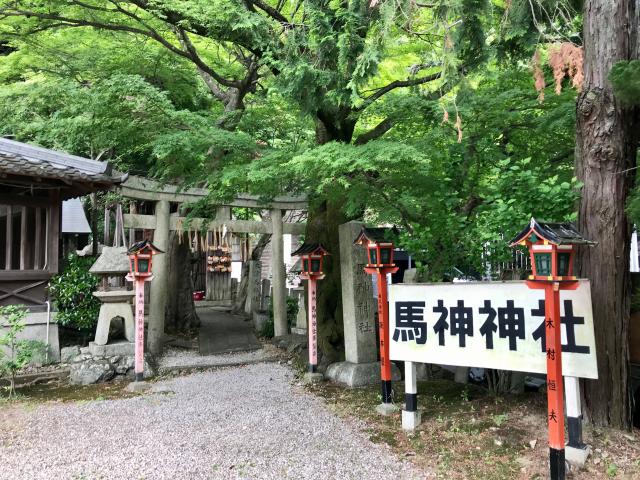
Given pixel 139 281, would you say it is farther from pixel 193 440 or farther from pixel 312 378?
pixel 193 440

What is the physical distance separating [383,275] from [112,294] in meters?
5.75

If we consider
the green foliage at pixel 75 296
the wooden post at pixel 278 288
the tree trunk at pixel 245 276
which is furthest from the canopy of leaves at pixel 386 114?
the tree trunk at pixel 245 276

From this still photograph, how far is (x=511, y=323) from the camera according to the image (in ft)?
15.4

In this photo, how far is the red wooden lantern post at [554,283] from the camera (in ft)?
12.6

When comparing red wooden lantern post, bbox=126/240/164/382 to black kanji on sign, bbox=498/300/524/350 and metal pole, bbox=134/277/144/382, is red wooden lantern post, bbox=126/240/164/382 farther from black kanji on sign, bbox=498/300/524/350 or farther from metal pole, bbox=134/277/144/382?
black kanji on sign, bbox=498/300/524/350

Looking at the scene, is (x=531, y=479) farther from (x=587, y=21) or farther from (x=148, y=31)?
(x=148, y=31)

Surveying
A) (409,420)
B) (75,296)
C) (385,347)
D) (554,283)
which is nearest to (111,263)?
(75,296)

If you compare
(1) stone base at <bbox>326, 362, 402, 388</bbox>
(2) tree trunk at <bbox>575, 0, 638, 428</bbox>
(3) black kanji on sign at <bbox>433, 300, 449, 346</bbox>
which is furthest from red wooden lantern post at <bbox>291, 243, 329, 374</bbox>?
(2) tree trunk at <bbox>575, 0, 638, 428</bbox>

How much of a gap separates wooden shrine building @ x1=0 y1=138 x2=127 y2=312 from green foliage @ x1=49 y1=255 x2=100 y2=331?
1.26 feet

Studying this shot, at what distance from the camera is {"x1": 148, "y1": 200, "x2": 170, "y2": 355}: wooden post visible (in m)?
10.5

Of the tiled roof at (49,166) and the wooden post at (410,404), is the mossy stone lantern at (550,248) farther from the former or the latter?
the tiled roof at (49,166)

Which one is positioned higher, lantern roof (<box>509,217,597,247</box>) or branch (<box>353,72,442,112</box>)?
branch (<box>353,72,442,112</box>)

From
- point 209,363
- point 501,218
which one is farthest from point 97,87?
point 501,218

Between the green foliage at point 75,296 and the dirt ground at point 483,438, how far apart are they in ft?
20.7
